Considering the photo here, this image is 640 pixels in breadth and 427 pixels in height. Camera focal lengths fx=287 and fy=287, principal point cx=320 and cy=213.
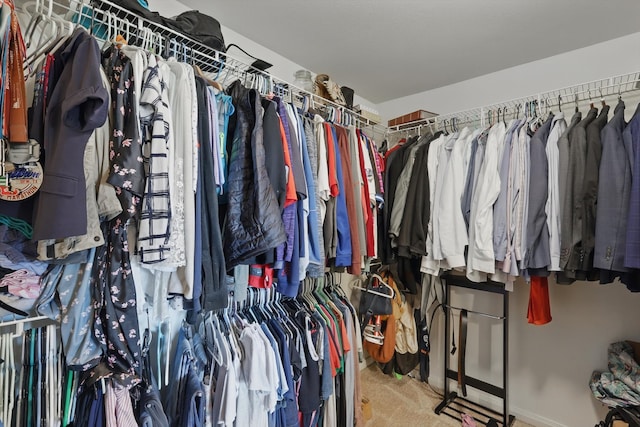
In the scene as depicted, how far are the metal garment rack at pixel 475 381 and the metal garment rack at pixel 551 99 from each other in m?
1.13

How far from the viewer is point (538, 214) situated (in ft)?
4.91

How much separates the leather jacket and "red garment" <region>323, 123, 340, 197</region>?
1.53 feet

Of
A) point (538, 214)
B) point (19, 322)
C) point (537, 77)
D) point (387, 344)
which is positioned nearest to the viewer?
point (19, 322)

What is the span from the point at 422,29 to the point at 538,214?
125 cm

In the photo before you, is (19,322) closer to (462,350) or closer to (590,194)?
(590,194)

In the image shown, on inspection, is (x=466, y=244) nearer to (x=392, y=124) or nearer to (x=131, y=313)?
(x=392, y=124)

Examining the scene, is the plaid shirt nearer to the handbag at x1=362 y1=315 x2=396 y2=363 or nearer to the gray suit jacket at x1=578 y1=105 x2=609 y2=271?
the gray suit jacket at x1=578 y1=105 x2=609 y2=271

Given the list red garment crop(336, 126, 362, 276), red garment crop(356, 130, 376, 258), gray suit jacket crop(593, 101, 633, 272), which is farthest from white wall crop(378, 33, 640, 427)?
red garment crop(336, 126, 362, 276)

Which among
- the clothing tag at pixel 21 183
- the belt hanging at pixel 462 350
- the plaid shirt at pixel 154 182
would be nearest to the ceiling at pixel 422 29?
the plaid shirt at pixel 154 182

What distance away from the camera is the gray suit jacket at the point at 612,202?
4.04 ft

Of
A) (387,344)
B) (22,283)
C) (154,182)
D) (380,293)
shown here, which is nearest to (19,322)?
(22,283)

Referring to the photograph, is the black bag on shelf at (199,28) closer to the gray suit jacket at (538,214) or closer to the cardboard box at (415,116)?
the cardboard box at (415,116)

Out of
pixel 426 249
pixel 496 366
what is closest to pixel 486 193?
pixel 426 249

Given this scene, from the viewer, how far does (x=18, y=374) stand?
0.97 metres
